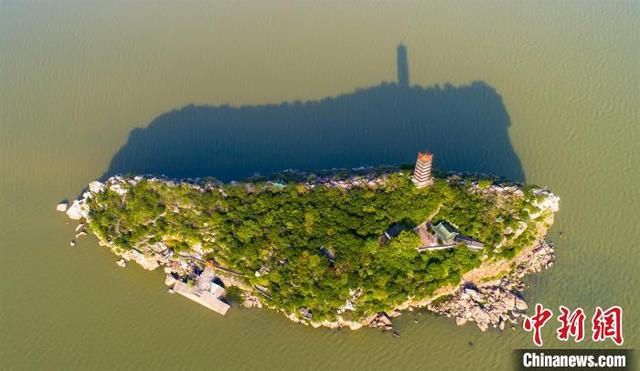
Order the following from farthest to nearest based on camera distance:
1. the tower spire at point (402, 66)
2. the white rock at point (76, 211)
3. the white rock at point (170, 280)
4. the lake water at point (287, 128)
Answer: the tower spire at point (402, 66) → the white rock at point (76, 211) → the white rock at point (170, 280) → the lake water at point (287, 128)

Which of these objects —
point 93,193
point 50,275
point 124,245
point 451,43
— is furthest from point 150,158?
point 451,43

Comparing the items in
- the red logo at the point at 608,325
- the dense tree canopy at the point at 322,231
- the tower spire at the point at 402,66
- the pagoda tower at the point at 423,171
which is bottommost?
the red logo at the point at 608,325

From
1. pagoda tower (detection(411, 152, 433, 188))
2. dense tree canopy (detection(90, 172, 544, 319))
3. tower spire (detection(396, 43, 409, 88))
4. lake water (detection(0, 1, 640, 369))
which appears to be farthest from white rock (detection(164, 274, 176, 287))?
tower spire (detection(396, 43, 409, 88))

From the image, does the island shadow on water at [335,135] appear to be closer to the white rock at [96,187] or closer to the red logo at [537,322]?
the white rock at [96,187]

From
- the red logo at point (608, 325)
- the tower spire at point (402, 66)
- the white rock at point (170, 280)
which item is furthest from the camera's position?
the tower spire at point (402, 66)

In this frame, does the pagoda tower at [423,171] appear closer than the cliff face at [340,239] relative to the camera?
Yes

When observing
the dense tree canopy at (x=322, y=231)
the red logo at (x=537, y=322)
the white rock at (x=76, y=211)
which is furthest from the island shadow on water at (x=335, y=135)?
the red logo at (x=537, y=322)

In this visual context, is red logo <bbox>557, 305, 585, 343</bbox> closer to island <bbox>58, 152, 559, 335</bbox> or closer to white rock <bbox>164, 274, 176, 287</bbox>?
island <bbox>58, 152, 559, 335</bbox>

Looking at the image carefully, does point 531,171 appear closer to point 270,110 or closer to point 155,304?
point 270,110
